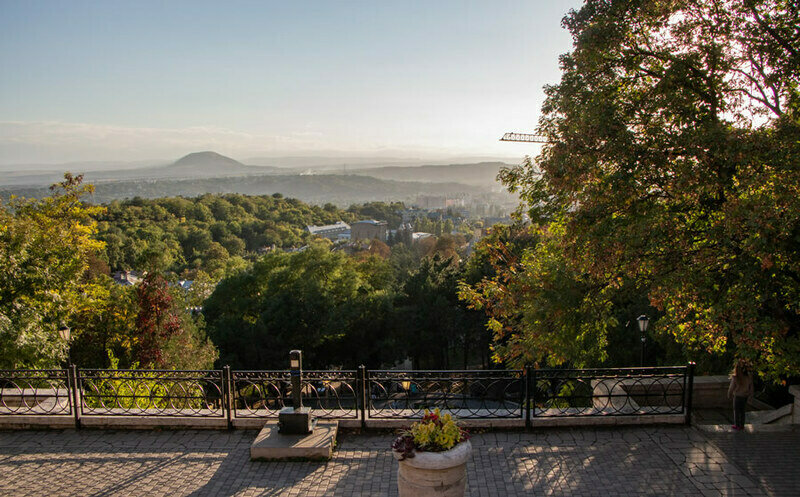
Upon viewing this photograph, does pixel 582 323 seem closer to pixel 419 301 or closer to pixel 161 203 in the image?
pixel 419 301

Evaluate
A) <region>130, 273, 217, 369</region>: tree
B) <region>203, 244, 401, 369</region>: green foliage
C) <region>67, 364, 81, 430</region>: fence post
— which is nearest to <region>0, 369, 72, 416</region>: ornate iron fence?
<region>67, 364, 81, 430</region>: fence post

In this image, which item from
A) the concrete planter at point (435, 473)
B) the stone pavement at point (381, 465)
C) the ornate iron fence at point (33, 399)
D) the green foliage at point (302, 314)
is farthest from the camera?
the green foliage at point (302, 314)

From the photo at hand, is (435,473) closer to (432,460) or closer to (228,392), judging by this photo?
(432,460)

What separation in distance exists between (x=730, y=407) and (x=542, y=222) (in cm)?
503

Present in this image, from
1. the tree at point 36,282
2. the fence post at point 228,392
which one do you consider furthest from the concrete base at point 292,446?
the tree at point 36,282

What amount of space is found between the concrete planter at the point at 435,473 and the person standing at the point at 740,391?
5098 mm

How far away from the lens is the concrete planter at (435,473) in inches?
204

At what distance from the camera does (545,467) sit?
6.65 meters

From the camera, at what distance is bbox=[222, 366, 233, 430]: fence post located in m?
7.78

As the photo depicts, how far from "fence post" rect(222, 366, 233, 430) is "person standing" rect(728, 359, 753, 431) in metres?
7.93

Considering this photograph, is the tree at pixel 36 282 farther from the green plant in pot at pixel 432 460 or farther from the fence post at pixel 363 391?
the green plant in pot at pixel 432 460

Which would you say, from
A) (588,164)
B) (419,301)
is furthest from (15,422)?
(419,301)

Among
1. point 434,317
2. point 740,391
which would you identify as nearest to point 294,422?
point 740,391

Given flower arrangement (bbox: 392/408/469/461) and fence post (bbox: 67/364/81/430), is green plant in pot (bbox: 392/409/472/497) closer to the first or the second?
flower arrangement (bbox: 392/408/469/461)
